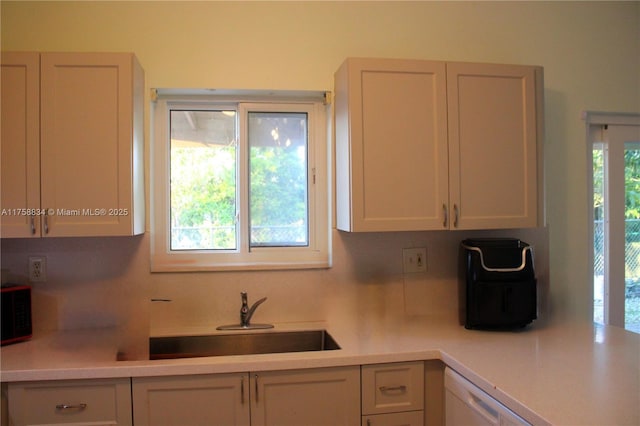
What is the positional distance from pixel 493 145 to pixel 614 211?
103 cm

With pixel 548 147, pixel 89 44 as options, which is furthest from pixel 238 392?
pixel 548 147

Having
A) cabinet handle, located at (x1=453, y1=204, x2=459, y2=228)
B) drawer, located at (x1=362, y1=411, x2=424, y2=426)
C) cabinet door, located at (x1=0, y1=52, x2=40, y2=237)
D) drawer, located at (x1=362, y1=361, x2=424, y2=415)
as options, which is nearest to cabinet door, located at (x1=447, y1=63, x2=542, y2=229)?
cabinet handle, located at (x1=453, y1=204, x2=459, y2=228)

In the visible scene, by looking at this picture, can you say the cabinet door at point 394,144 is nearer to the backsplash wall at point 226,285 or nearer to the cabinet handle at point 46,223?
the backsplash wall at point 226,285

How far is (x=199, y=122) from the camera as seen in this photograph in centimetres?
215

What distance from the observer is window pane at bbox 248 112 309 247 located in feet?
7.06

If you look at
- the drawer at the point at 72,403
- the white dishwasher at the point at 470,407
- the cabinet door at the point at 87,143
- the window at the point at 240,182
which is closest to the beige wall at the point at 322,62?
the window at the point at 240,182

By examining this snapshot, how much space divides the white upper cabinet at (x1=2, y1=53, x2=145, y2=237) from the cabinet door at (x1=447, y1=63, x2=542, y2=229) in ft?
4.62

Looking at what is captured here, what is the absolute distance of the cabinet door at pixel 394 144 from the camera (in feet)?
5.90

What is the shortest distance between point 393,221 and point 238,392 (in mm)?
924

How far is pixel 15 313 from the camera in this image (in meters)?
1.77

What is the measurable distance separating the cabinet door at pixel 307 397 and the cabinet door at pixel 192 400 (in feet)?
0.18

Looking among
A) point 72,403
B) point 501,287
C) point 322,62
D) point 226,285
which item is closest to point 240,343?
point 226,285

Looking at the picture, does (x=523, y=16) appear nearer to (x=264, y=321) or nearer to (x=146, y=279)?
(x=264, y=321)

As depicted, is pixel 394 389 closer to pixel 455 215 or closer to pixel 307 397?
pixel 307 397
